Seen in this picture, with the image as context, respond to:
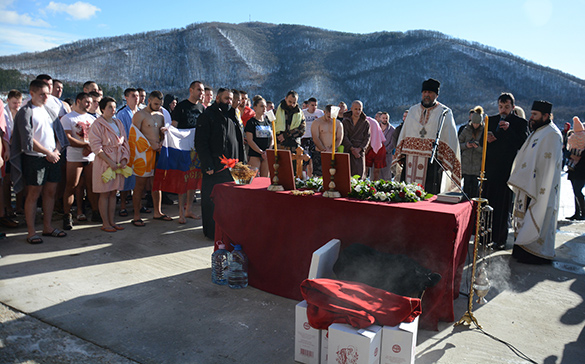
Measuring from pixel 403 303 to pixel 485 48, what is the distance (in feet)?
294

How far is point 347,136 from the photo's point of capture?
746 cm

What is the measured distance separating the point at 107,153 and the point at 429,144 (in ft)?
15.3

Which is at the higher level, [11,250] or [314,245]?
[314,245]

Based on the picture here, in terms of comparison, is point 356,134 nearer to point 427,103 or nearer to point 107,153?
point 427,103

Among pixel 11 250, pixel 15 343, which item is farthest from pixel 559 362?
pixel 11 250

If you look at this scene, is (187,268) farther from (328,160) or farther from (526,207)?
(526,207)

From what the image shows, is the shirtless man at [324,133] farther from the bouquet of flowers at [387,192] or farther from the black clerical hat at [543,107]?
the bouquet of flowers at [387,192]

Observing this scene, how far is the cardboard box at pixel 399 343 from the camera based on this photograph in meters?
2.41

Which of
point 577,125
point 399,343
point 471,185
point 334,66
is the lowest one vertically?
point 399,343

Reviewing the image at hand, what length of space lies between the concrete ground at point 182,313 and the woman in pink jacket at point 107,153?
0.85 meters

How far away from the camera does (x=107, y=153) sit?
19.2 feet

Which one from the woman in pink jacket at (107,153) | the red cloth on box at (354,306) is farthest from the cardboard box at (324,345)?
the woman in pink jacket at (107,153)

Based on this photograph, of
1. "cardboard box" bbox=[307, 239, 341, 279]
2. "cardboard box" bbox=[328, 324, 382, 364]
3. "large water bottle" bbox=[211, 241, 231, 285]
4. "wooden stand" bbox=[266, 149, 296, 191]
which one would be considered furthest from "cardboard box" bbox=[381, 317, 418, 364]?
"large water bottle" bbox=[211, 241, 231, 285]

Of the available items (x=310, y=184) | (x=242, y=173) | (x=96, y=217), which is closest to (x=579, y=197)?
(x=310, y=184)
